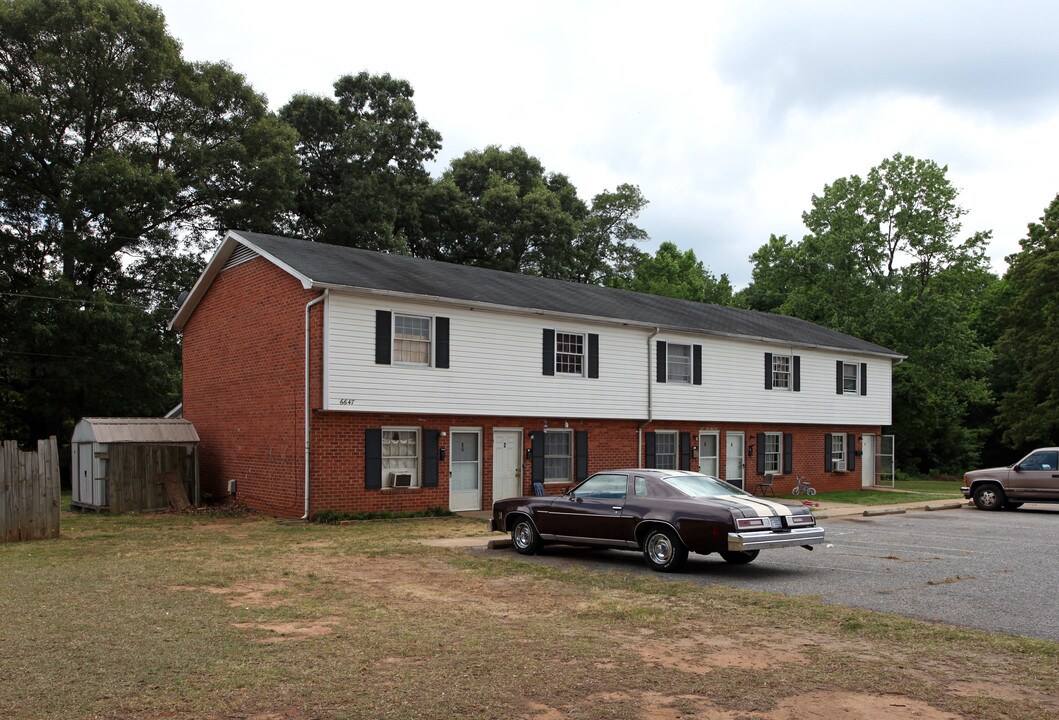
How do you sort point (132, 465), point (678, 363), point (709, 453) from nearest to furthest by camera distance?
point (132, 465)
point (678, 363)
point (709, 453)

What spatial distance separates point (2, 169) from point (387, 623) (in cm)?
3039

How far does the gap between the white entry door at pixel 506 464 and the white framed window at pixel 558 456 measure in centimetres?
83

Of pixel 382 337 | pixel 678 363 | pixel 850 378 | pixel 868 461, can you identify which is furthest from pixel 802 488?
pixel 382 337

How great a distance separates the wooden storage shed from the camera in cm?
2111

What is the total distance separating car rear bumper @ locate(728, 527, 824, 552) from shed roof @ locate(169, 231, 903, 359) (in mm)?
10355

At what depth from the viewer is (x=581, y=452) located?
24047 mm

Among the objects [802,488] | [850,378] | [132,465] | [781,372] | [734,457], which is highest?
[781,372]

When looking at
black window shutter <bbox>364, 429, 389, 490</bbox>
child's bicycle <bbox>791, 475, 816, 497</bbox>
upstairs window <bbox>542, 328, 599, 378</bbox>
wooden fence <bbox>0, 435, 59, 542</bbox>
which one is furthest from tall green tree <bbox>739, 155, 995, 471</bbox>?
wooden fence <bbox>0, 435, 59, 542</bbox>

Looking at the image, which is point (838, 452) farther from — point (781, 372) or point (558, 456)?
point (558, 456)

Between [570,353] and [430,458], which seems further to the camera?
[570,353]

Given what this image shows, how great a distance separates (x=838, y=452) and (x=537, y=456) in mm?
14390

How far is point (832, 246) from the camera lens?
4466 cm

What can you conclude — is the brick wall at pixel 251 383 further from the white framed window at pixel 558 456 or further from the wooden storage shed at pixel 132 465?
the white framed window at pixel 558 456

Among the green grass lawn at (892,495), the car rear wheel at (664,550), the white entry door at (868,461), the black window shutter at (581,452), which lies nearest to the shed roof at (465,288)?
the black window shutter at (581,452)
